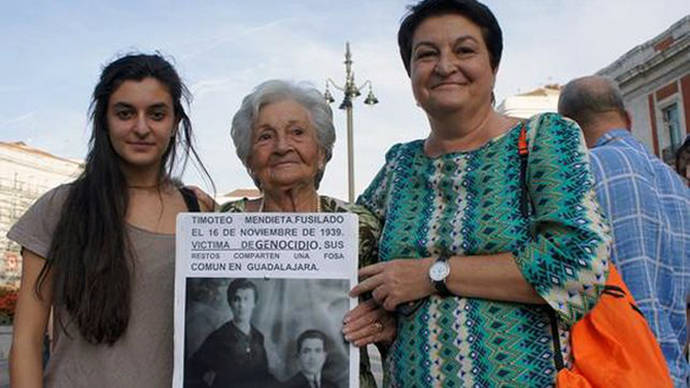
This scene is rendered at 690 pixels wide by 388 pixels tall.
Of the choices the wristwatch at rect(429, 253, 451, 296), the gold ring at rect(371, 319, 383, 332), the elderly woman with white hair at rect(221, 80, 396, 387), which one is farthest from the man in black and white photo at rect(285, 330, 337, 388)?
the wristwatch at rect(429, 253, 451, 296)

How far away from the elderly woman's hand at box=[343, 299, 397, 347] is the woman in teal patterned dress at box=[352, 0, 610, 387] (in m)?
0.06

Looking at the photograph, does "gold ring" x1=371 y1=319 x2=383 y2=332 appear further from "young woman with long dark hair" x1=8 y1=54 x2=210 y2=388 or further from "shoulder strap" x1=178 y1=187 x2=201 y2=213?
"shoulder strap" x1=178 y1=187 x2=201 y2=213

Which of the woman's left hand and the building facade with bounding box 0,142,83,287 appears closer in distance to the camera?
the woman's left hand

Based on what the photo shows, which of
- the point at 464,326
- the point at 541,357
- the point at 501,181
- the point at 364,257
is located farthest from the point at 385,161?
the point at 541,357

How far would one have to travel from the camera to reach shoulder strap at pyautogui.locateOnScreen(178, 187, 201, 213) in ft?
8.13

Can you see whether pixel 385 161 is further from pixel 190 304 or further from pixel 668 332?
pixel 668 332

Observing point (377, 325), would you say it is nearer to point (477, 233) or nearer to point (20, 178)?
point (477, 233)

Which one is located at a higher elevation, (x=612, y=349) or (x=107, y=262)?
(x=107, y=262)

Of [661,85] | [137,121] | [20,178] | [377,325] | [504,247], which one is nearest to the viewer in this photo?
[504,247]

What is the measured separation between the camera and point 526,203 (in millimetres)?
1880

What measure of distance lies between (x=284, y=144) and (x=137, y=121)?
20.1 inches

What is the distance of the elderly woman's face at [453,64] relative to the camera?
204 centimetres

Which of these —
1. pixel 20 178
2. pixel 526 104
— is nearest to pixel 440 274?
pixel 526 104

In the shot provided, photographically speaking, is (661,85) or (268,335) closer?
(268,335)
